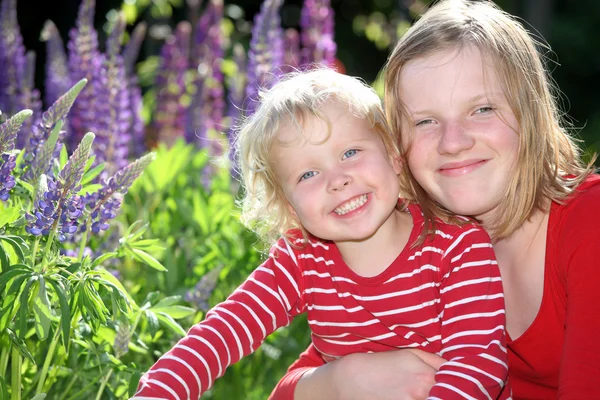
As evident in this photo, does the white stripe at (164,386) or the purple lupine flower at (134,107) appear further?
the purple lupine flower at (134,107)

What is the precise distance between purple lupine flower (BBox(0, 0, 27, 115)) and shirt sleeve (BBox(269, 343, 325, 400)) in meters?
1.51

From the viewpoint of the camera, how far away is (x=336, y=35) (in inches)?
361

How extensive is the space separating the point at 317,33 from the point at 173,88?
86 centimetres

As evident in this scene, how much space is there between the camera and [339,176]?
6.78 feet

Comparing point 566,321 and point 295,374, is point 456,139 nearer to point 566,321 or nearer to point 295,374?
point 566,321

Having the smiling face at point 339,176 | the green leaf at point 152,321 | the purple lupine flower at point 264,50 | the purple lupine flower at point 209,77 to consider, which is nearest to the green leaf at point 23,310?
the green leaf at point 152,321

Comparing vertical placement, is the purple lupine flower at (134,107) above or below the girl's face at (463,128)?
below

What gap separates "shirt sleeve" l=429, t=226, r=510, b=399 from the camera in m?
1.88

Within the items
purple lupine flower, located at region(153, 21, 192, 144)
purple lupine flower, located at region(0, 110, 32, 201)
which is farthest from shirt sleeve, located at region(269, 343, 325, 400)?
purple lupine flower, located at region(153, 21, 192, 144)

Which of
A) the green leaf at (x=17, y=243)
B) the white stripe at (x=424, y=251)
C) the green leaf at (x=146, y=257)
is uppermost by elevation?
the green leaf at (x=17, y=243)

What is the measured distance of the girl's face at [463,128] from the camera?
2.15m

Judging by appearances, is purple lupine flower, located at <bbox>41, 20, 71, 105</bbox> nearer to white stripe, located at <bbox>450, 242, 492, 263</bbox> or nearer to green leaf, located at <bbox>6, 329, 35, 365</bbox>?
green leaf, located at <bbox>6, 329, 35, 365</bbox>

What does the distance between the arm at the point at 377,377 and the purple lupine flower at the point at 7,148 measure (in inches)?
35.6

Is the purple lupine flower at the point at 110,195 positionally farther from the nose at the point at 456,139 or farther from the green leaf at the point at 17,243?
the nose at the point at 456,139
